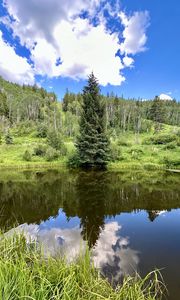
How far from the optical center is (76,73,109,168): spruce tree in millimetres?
28344

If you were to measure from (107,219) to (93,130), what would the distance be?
17.7 meters

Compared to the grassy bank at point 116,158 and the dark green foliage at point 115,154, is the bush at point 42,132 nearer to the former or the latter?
the grassy bank at point 116,158

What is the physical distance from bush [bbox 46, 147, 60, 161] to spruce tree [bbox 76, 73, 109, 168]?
560 centimetres

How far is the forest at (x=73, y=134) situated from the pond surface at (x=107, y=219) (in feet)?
35.9

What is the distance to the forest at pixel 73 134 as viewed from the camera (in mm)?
31802

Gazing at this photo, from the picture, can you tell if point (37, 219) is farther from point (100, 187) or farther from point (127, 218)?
point (100, 187)

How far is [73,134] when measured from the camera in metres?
66.8

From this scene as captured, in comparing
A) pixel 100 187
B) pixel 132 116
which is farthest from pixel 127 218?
pixel 132 116

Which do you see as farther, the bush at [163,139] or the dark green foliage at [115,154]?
the bush at [163,139]

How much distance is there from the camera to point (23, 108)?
98.3 metres

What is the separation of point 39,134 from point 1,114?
1232 inches

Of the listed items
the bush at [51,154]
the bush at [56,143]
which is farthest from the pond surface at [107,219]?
the bush at [56,143]

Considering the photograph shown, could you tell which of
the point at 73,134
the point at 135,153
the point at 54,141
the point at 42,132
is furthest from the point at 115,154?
the point at 73,134

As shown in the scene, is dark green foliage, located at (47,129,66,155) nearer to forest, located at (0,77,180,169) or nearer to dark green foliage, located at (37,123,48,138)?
forest, located at (0,77,180,169)
